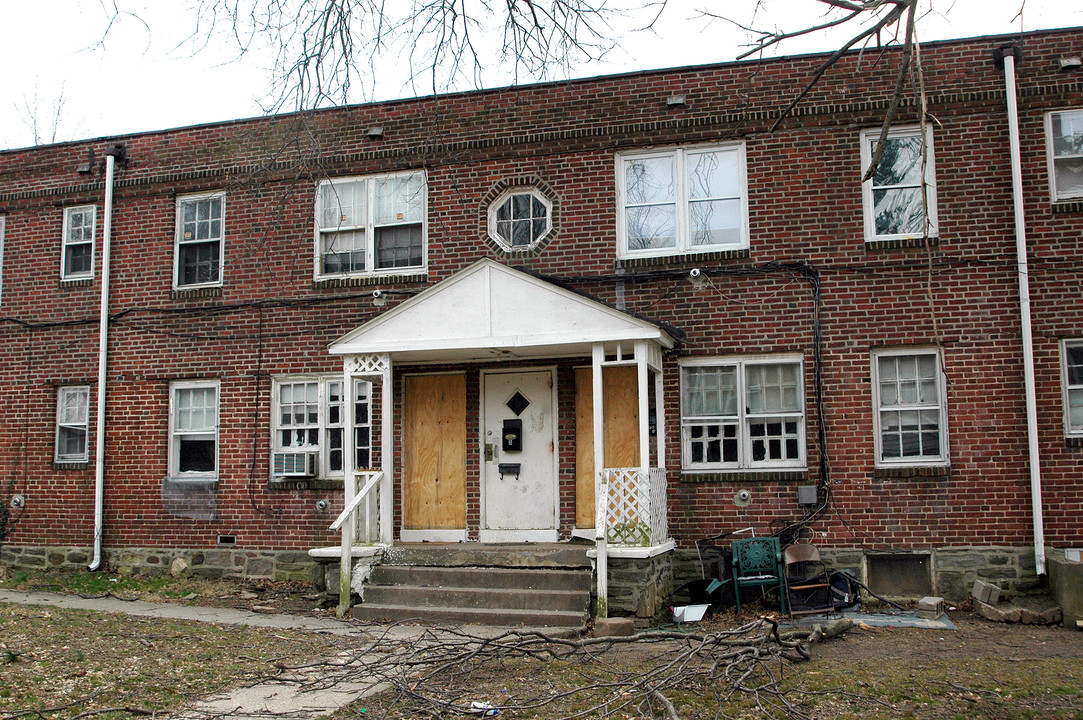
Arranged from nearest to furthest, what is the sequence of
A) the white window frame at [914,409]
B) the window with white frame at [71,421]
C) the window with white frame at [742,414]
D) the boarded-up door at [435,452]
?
the white window frame at [914,409] → the window with white frame at [742,414] → the boarded-up door at [435,452] → the window with white frame at [71,421]

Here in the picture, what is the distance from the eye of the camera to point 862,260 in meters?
11.5

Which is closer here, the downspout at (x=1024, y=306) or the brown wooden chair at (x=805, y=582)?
the brown wooden chair at (x=805, y=582)

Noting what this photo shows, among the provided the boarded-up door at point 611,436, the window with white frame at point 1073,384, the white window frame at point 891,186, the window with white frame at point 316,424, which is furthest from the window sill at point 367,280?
the window with white frame at point 1073,384

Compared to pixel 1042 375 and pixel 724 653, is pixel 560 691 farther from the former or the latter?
pixel 1042 375

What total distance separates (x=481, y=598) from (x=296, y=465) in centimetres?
359

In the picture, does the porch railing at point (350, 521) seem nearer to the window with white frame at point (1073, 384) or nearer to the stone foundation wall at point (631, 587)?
the stone foundation wall at point (631, 587)

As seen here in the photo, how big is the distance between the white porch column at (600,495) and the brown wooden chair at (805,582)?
1.96m

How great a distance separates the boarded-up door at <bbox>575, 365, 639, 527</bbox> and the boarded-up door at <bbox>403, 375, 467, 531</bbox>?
1480 millimetres

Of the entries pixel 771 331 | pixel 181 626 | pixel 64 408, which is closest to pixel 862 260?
pixel 771 331

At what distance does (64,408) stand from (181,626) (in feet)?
18.4

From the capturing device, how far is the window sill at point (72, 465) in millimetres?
13938

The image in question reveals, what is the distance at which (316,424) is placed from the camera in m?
13.1

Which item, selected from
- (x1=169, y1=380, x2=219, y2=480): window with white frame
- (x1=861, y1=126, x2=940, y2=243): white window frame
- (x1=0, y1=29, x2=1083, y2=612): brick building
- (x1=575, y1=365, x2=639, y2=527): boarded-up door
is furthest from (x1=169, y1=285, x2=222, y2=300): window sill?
(x1=861, y1=126, x2=940, y2=243): white window frame

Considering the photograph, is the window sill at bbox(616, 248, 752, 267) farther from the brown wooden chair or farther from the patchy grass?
the patchy grass
